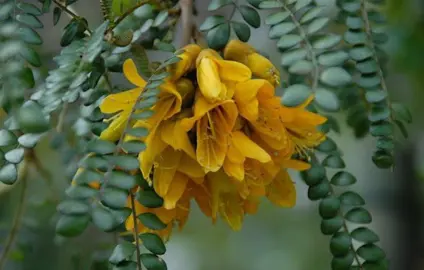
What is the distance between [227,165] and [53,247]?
929mm

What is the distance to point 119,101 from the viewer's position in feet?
1.84

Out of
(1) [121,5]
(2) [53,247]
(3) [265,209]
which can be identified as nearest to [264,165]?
(1) [121,5]

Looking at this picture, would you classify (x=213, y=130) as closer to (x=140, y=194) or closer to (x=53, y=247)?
(x=140, y=194)

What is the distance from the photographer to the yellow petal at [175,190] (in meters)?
0.55

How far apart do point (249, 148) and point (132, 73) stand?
0.10m

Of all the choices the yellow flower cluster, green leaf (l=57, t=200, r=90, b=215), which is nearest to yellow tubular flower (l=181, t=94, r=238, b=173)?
the yellow flower cluster

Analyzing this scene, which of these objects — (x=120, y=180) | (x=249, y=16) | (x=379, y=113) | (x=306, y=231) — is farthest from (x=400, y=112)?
(x=306, y=231)

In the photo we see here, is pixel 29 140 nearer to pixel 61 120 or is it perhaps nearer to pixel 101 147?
pixel 101 147

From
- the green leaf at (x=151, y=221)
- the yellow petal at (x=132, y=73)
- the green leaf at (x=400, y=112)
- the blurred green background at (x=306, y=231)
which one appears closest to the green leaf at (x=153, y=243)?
the green leaf at (x=151, y=221)

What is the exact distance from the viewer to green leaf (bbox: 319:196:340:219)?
0.63 meters

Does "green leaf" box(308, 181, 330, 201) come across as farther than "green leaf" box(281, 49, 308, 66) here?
Yes

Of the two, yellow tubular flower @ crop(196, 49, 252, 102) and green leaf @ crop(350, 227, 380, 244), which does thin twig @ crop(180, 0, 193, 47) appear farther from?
green leaf @ crop(350, 227, 380, 244)

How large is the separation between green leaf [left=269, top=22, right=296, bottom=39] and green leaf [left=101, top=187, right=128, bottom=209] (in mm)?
169

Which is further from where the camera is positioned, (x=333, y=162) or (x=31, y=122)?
(x=333, y=162)
